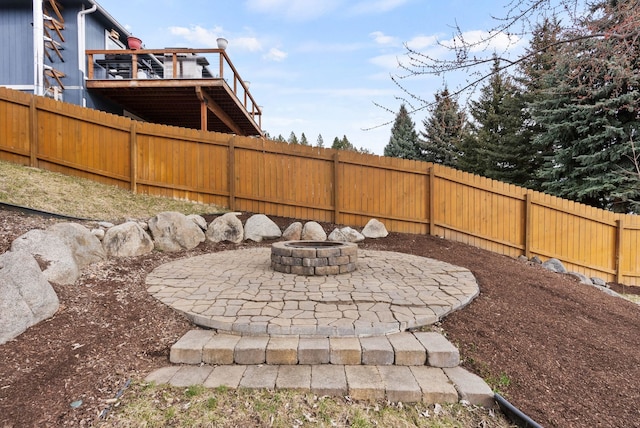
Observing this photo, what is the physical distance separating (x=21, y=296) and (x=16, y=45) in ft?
38.1

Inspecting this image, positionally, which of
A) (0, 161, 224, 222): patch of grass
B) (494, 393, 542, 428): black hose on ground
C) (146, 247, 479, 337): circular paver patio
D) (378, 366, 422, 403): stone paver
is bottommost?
(494, 393, 542, 428): black hose on ground

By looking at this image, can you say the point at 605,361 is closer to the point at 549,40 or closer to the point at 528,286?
the point at 528,286

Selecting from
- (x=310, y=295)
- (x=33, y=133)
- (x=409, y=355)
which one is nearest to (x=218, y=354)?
(x=310, y=295)

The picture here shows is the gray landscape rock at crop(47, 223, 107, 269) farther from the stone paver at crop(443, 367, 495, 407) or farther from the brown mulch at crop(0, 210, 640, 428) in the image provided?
the stone paver at crop(443, 367, 495, 407)

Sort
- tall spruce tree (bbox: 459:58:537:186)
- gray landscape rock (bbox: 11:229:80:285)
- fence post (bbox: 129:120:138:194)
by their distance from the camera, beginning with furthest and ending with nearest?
tall spruce tree (bbox: 459:58:537:186) < fence post (bbox: 129:120:138:194) < gray landscape rock (bbox: 11:229:80:285)

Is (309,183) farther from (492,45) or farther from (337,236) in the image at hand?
(492,45)

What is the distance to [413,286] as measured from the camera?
3.73 meters

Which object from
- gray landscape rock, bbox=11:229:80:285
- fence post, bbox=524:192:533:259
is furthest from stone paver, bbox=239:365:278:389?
fence post, bbox=524:192:533:259

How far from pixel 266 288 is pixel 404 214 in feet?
13.7

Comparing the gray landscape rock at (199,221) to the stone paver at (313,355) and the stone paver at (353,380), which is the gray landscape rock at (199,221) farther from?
the stone paver at (313,355)

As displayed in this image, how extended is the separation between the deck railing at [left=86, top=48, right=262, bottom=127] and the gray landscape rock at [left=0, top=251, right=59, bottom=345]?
26.0 feet

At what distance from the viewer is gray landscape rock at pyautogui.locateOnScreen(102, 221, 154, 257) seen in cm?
452

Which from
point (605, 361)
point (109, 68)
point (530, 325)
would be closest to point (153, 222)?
point (530, 325)

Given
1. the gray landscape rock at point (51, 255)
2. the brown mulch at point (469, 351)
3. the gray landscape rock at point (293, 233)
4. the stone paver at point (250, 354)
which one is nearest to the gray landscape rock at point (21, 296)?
the brown mulch at point (469, 351)
